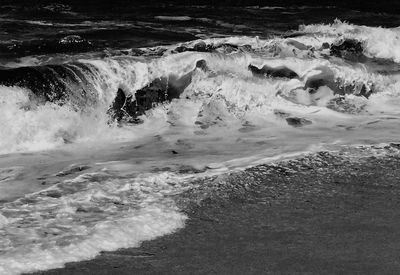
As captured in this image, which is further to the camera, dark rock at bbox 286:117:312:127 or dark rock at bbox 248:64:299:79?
dark rock at bbox 248:64:299:79

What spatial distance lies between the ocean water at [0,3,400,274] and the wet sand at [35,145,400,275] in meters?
0.20

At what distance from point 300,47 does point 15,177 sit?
588cm

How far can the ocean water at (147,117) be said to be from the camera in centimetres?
493

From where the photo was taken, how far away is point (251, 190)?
5.57m

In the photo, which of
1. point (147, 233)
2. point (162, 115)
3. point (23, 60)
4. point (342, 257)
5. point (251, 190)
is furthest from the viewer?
point (23, 60)

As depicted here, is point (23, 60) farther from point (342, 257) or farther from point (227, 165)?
point (342, 257)

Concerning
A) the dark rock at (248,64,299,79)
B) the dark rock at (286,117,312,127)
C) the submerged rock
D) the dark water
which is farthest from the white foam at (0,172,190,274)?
the dark water

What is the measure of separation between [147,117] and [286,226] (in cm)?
357

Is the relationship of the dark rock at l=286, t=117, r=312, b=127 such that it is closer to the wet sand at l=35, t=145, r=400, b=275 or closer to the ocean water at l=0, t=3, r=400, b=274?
the ocean water at l=0, t=3, r=400, b=274

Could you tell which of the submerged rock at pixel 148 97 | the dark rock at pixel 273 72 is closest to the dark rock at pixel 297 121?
the dark rock at pixel 273 72

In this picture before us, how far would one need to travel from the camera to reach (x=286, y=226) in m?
4.80

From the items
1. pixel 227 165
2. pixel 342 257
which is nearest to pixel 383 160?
pixel 227 165

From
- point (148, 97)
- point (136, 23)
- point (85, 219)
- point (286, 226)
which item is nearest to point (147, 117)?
point (148, 97)

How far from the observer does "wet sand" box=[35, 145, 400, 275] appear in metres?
4.13
